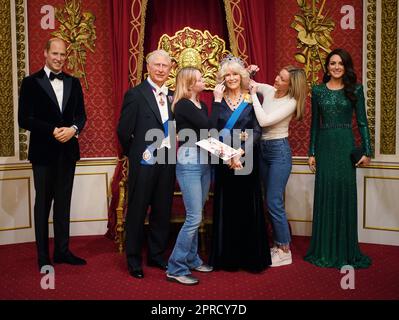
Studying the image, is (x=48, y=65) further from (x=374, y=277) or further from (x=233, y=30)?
(x=374, y=277)

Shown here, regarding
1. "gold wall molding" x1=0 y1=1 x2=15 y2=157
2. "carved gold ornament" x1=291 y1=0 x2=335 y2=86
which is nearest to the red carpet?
"gold wall molding" x1=0 y1=1 x2=15 y2=157

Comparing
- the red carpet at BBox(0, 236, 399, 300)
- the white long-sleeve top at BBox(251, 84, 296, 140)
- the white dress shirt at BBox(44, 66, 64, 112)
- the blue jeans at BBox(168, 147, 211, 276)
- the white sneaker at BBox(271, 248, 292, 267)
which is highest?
the white dress shirt at BBox(44, 66, 64, 112)

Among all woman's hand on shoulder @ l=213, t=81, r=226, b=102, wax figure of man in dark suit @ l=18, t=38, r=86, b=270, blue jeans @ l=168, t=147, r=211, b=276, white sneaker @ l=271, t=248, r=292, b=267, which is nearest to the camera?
blue jeans @ l=168, t=147, r=211, b=276

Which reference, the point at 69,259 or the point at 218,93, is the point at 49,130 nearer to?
the point at 69,259

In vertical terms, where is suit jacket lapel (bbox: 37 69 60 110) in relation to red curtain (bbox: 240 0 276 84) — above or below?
below

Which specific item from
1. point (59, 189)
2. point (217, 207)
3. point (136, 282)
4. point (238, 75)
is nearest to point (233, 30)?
point (238, 75)

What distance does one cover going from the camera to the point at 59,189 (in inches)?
152

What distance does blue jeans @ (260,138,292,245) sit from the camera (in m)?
3.77

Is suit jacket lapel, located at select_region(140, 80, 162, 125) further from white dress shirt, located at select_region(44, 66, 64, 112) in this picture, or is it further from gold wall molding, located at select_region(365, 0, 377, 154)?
gold wall molding, located at select_region(365, 0, 377, 154)

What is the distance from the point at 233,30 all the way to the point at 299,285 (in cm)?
245

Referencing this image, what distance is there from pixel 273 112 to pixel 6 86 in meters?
2.60

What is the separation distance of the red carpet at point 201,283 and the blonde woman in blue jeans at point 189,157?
0.70 ft

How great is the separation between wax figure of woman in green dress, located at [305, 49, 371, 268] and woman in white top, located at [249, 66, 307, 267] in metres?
0.25

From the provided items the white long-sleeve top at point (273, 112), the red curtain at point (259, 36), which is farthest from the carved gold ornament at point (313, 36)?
the white long-sleeve top at point (273, 112)
